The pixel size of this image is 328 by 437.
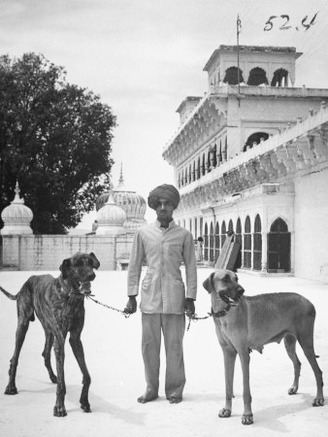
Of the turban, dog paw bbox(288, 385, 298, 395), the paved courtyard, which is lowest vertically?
the paved courtyard

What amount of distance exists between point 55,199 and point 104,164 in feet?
12.5

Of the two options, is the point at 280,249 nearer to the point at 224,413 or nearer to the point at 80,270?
the point at 224,413

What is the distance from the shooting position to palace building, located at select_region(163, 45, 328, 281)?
1739 cm

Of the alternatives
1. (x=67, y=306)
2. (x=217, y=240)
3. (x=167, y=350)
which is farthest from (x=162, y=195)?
(x=217, y=240)

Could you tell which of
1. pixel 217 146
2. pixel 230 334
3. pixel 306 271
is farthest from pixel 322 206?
pixel 217 146

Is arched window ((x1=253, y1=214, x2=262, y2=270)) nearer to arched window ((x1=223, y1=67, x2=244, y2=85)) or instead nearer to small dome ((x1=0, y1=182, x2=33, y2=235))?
small dome ((x1=0, y1=182, x2=33, y2=235))

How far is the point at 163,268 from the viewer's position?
5.56 meters

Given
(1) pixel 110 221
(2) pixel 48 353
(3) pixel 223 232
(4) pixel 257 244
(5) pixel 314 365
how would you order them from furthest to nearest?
(1) pixel 110 221, (3) pixel 223 232, (4) pixel 257 244, (2) pixel 48 353, (5) pixel 314 365

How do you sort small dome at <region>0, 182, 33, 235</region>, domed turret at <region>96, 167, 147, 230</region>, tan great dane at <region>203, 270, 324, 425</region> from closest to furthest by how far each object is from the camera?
tan great dane at <region>203, 270, 324, 425</region> < small dome at <region>0, 182, 33, 235</region> < domed turret at <region>96, 167, 147, 230</region>

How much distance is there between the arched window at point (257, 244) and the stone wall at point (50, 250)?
22.6ft

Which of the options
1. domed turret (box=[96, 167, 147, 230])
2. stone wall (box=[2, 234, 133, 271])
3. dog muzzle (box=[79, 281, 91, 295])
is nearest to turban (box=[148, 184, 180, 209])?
dog muzzle (box=[79, 281, 91, 295])

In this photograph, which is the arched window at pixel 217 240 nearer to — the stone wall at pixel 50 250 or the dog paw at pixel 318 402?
the stone wall at pixel 50 250

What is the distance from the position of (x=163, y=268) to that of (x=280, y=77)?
3063 cm

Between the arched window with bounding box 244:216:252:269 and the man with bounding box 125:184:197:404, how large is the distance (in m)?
15.8
